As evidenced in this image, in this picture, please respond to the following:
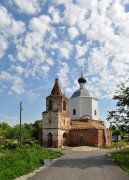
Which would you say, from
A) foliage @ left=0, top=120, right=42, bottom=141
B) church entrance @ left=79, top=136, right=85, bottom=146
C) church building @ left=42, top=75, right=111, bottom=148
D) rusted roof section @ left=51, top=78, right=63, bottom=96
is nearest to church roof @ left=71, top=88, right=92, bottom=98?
church building @ left=42, top=75, right=111, bottom=148

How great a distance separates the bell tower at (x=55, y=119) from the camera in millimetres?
62656

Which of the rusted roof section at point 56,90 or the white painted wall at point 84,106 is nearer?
the rusted roof section at point 56,90

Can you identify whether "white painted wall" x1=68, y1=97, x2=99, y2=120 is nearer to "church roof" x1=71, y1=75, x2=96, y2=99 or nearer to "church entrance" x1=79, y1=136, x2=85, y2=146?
"church roof" x1=71, y1=75, x2=96, y2=99

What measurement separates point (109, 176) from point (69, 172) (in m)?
3.29

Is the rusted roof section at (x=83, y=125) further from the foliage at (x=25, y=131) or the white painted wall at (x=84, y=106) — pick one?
the foliage at (x=25, y=131)

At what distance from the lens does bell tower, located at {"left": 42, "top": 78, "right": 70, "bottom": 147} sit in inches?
2467

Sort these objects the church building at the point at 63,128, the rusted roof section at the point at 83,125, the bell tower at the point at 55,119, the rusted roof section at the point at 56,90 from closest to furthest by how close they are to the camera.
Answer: the bell tower at the point at 55,119 < the church building at the point at 63,128 < the rusted roof section at the point at 56,90 < the rusted roof section at the point at 83,125

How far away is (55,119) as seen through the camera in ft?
206

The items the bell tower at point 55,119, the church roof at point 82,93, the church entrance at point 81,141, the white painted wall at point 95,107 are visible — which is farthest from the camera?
the white painted wall at point 95,107

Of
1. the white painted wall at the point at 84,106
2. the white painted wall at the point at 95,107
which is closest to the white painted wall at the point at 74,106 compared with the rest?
the white painted wall at the point at 84,106

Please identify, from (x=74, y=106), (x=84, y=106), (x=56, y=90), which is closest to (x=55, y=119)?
(x=56, y=90)

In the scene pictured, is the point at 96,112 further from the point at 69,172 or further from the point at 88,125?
the point at 69,172

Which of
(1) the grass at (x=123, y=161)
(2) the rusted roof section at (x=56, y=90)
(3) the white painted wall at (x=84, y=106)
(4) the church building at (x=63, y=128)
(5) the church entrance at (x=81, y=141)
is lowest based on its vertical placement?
(1) the grass at (x=123, y=161)

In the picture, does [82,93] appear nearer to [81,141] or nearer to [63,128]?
[63,128]
